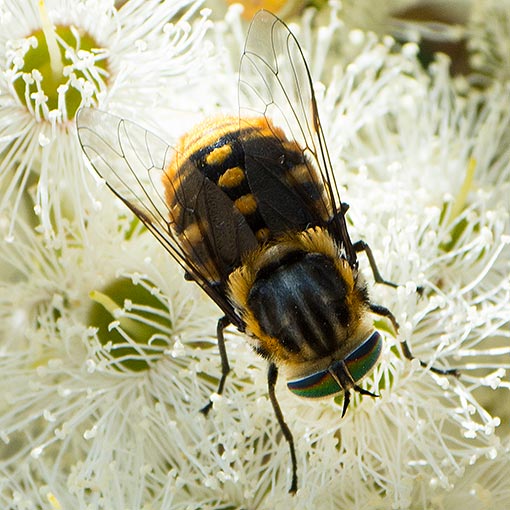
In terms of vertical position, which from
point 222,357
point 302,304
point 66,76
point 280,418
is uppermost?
point 66,76

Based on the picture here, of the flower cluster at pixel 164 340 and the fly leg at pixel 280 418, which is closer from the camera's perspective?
the fly leg at pixel 280 418

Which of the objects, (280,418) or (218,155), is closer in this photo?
(218,155)

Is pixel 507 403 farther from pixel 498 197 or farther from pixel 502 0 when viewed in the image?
pixel 502 0

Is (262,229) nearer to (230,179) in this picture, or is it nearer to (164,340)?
(230,179)

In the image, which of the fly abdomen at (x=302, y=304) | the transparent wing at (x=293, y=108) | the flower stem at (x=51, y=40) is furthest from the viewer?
the flower stem at (x=51, y=40)

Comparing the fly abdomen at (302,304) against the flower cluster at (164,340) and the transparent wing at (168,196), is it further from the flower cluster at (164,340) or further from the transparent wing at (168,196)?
the flower cluster at (164,340)

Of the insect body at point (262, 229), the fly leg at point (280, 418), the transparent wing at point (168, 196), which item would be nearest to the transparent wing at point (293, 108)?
the insect body at point (262, 229)

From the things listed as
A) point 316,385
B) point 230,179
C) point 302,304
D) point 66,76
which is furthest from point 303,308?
point 66,76
